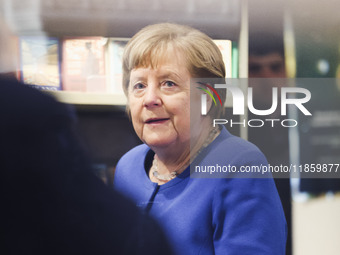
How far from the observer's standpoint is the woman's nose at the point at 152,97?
1.03 meters

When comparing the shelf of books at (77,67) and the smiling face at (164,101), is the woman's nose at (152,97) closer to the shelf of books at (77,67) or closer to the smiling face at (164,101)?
Answer: the smiling face at (164,101)

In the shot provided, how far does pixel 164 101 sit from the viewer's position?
1.04 meters

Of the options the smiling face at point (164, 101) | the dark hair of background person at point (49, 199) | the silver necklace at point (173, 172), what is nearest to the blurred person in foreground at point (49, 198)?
the dark hair of background person at point (49, 199)

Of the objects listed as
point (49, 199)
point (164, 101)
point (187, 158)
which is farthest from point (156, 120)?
point (49, 199)

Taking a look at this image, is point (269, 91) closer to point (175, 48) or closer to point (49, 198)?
point (175, 48)

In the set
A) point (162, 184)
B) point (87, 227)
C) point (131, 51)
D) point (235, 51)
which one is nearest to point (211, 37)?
point (235, 51)

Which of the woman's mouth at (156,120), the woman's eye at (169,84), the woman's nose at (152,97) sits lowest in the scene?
the woman's mouth at (156,120)

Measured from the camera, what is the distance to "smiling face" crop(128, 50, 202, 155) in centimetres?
104

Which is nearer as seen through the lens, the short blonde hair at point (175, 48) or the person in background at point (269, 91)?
the short blonde hair at point (175, 48)

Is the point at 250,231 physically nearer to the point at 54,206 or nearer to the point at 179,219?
the point at 179,219

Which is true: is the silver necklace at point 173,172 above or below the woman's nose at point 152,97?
below

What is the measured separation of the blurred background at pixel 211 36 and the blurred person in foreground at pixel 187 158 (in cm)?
7

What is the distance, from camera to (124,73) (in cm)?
111

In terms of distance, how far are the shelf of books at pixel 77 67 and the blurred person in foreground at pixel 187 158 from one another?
0.06m
